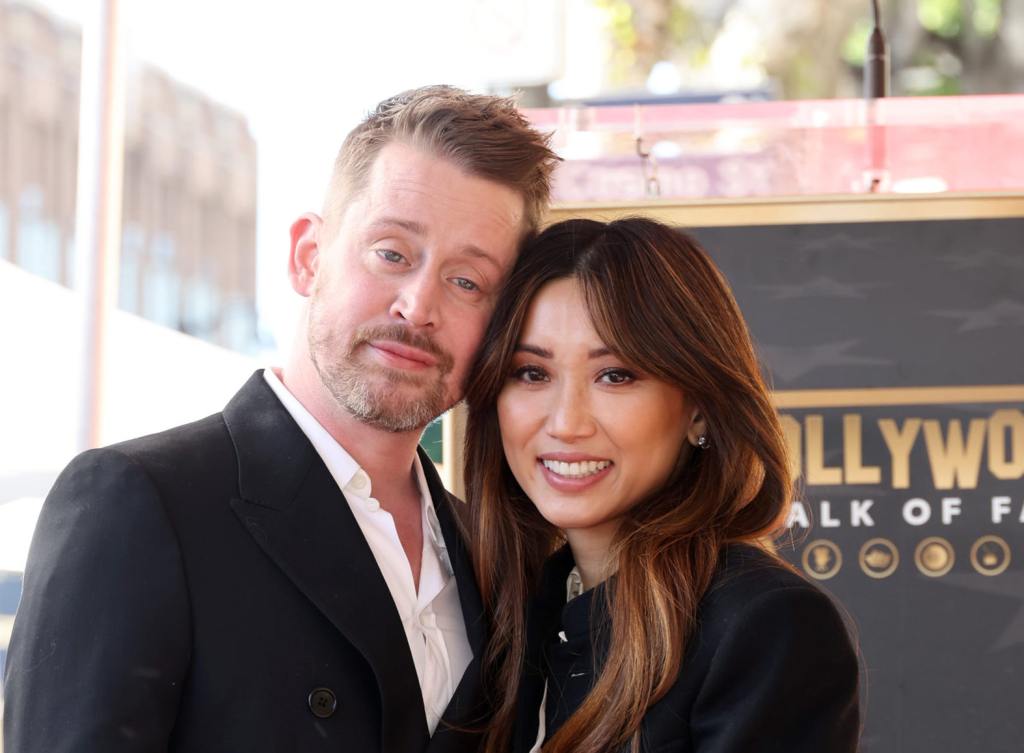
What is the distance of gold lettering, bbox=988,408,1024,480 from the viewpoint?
226 cm

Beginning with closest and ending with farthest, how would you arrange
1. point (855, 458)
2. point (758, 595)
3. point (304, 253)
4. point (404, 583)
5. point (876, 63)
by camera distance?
point (758, 595)
point (404, 583)
point (304, 253)
point (855, 458)
point (876, 63)

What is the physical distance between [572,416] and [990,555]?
0.82 m

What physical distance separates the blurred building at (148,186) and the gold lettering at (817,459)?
246cm

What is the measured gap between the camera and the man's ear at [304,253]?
2174mm

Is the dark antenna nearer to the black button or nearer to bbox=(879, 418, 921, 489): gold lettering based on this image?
bbox=(879, 418, 921, 489): gold lettering

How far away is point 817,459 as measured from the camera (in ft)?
7.54

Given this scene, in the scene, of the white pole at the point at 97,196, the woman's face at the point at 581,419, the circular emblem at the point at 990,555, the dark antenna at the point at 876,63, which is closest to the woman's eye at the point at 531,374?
the woman's face at the point at 581,419

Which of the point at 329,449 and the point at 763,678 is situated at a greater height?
the point at 329,449

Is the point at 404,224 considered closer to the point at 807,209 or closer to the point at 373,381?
the point at 373,381

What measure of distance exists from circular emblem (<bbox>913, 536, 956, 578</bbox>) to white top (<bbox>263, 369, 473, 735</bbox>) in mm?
808

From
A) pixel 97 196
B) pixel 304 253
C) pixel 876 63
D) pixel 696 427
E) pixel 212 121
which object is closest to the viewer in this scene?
pixel 696 427

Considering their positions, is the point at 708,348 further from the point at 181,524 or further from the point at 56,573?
the point at 56,573

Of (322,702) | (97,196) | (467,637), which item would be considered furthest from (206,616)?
(97,196)

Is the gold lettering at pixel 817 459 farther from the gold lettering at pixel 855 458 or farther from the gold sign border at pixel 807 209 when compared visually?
the gold sign border at pixel 807 209
